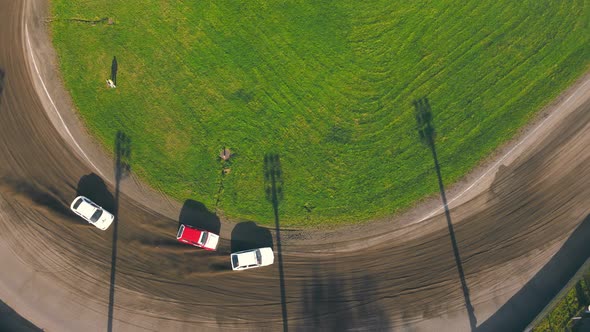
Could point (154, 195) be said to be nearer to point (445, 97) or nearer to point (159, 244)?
point (159, 244)

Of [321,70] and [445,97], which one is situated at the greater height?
[321,70]

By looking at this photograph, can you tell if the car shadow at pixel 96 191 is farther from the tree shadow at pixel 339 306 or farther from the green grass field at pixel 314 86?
the tree shadow at pixel 339 306

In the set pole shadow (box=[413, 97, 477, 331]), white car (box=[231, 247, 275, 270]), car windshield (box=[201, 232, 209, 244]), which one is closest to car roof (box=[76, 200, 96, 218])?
car windshield (box=[201, 232, 209, 244])

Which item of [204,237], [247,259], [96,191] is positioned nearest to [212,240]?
[204,237]

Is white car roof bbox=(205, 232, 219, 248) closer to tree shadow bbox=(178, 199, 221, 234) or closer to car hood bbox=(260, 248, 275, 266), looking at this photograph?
tree shadow bbox=(178, 199, 221, 234)

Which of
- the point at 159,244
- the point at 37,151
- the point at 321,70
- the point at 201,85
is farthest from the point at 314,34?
the point at 37,151

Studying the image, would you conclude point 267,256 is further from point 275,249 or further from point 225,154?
point 225,154

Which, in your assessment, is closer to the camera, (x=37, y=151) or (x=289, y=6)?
(x=37, y=151)

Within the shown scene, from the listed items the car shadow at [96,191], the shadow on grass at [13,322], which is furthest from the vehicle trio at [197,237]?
the shadow on grass at [13,322]
